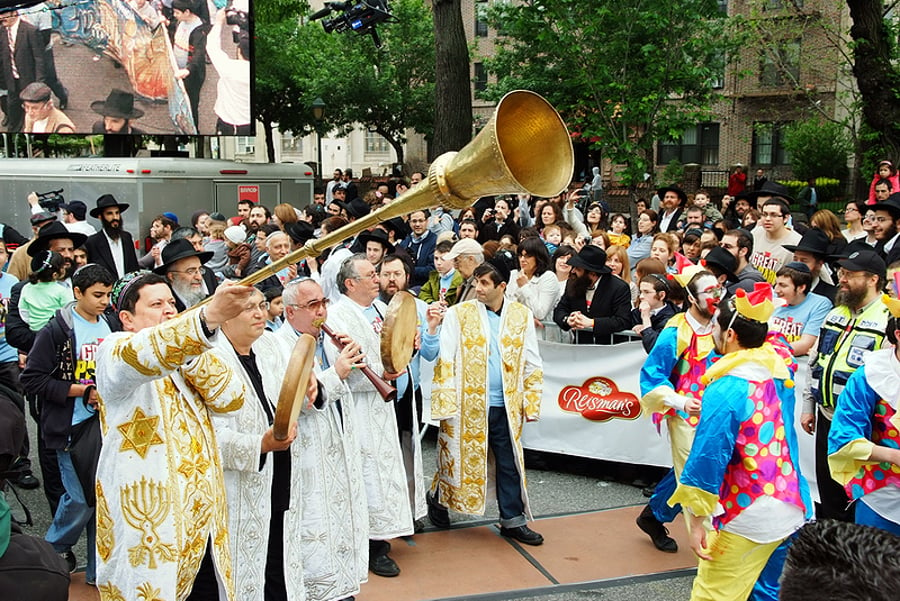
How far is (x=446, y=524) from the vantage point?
21.0ft

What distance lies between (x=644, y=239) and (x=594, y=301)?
319 centimetres

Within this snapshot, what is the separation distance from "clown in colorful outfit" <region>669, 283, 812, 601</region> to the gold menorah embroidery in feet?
7.10

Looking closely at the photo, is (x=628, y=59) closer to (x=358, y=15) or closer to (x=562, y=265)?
(x=358, y=15)

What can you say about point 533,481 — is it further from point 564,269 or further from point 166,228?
point 166,228

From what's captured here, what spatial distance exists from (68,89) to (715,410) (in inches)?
707

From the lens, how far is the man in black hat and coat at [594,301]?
23.4 ft

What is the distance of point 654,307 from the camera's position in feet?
21.1

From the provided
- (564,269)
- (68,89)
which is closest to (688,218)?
(564,269)

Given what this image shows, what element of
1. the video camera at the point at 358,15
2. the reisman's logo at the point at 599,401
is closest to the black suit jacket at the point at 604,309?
the reisman's logo at the point at 599,401

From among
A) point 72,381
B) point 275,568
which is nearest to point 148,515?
point 275,568

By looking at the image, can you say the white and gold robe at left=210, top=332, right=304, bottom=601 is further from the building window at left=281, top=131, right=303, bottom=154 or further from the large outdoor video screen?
the building window at left=281, top=131, right=303, bottom=154

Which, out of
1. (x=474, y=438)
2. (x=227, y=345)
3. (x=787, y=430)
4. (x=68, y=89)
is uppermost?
(x=68, y=89)

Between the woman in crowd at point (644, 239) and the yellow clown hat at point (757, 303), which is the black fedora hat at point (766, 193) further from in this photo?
the yellow clown hat at point (757, 303)

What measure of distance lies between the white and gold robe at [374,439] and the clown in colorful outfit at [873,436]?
8.40 feet
